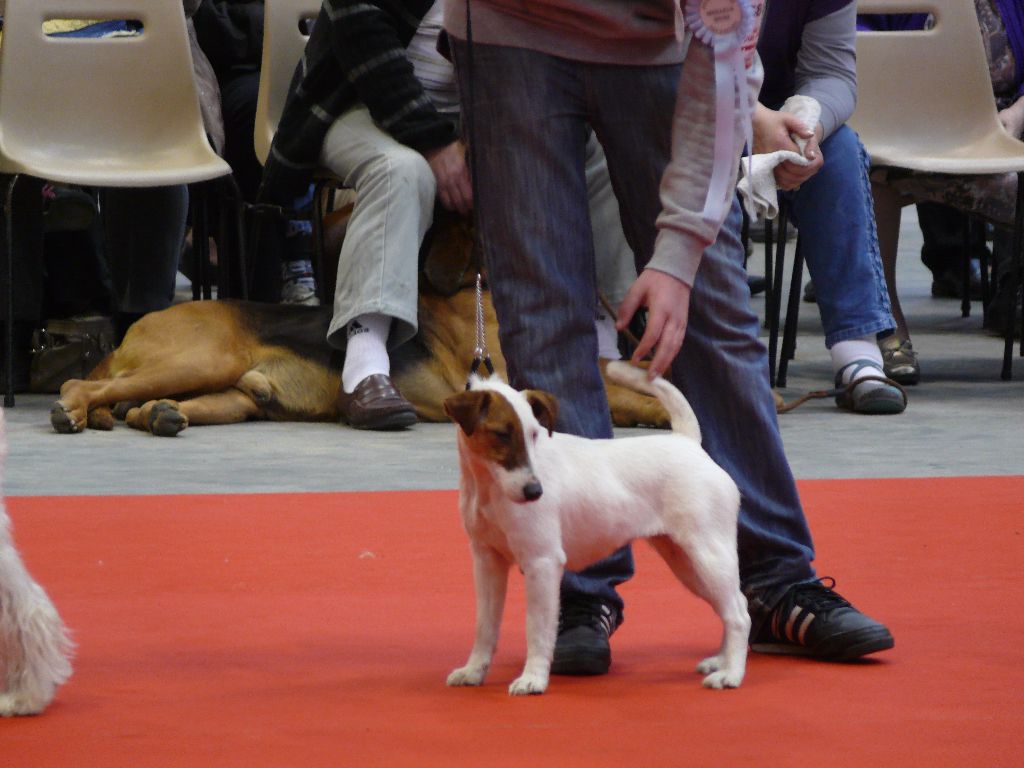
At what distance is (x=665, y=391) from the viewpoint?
7.38 ft

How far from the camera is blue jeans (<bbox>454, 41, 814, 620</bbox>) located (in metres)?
2.29

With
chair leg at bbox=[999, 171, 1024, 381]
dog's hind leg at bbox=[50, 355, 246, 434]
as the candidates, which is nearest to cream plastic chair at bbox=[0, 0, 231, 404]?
dog's hind leg at bbox=[50, 355, 246, 434]

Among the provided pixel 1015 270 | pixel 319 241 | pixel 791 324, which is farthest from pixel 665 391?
pixel 1015 270

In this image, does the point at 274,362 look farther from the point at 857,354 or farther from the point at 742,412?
the point at 742,412

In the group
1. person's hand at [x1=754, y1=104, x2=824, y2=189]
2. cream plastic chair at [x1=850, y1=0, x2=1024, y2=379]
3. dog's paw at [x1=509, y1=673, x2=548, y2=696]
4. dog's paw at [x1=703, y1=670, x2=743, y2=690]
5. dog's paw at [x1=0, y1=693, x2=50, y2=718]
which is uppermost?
person's hand at [x1=754, y1=104, x2=824, y2=189]

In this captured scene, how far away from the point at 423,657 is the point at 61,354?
11.0ft

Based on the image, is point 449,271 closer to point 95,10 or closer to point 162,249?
point 162,249

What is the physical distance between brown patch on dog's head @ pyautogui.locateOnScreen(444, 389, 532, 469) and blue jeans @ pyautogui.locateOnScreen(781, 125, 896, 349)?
3035 mm

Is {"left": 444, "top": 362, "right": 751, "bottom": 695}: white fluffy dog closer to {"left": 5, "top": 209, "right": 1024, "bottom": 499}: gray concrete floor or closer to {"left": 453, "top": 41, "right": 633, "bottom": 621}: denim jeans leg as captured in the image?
{"left": 453, "top": 41, "right": 633, "bottom": 621}: denim jeans leg

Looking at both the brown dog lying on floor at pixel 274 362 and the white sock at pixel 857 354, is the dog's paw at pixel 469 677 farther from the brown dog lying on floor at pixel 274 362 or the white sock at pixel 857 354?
the white sock at pixel 857 354

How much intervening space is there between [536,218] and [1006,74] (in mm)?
4407

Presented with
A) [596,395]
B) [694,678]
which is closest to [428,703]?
[694,678]

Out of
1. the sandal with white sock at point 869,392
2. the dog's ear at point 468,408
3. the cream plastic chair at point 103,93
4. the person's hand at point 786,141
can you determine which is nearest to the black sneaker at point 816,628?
the dog's ear at point 468,408

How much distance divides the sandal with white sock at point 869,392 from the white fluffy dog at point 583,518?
2.74 metres
